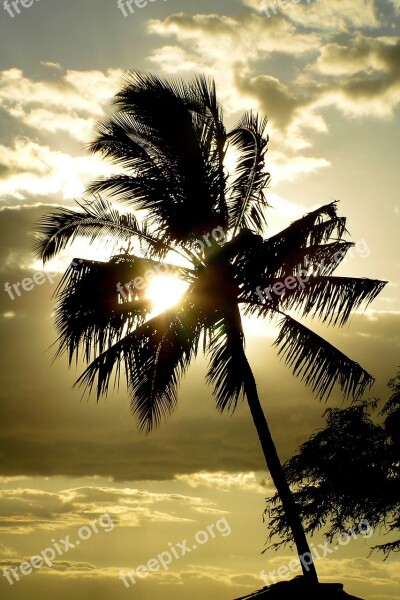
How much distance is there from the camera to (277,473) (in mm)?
12562

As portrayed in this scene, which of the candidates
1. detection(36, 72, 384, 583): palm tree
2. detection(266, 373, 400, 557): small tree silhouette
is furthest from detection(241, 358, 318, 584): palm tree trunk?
detection(266, 373, 400, 557): small tree silhouette

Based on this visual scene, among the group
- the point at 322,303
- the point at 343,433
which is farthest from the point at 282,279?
the point at 343,433

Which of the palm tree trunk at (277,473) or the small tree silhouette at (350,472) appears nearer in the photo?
the palm tree trunk at (277,473)

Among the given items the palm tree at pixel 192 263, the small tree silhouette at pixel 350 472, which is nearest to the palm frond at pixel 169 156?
the palm tree at pixel 192 263

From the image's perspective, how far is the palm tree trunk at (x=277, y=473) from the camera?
1199 cm

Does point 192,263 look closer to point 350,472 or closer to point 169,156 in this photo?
point 169,156

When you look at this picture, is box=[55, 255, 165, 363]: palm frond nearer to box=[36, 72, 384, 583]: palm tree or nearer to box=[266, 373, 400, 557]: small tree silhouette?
box=[36, 72, 384, 583]: palm tree

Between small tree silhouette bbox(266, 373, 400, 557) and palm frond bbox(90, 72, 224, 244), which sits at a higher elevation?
palm frond bbox(90, 72, 224, 244)

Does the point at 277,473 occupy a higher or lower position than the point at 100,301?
lower

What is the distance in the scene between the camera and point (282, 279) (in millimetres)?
13789

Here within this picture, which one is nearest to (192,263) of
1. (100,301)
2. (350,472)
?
(100,301)

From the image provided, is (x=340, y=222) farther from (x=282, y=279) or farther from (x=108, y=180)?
(x=108, y=180)

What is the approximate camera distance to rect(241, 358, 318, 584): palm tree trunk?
39.3 feet

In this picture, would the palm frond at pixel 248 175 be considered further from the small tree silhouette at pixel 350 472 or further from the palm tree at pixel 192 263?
the small tree silhouette at pixel 350 472
